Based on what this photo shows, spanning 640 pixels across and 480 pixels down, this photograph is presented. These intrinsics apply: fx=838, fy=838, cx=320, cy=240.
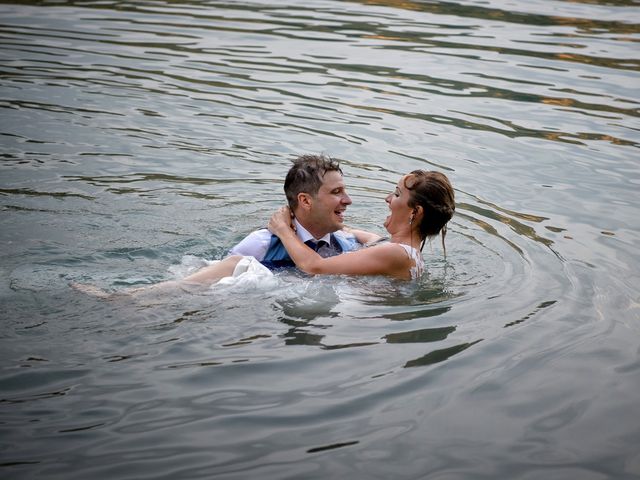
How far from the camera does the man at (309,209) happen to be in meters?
6.81

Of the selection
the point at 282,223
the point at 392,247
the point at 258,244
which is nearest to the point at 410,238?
the point at 392,247

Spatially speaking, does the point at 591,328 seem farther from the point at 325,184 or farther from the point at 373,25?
the point at 373,25

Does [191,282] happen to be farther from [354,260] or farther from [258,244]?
[354,260]

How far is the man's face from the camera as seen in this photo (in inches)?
267

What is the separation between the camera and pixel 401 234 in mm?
6875

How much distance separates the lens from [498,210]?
855 cm

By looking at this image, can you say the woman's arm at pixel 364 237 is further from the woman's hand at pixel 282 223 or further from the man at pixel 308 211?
the woman's hand at pixel 282 223

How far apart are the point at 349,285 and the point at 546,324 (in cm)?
152

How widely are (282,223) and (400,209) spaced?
0.97 metres

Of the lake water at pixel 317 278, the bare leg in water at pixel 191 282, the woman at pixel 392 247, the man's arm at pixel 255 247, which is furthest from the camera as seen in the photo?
the man's arm at pixel 255 247

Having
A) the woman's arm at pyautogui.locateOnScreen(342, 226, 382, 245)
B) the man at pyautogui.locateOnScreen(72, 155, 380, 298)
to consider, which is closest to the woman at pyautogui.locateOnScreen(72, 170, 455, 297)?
the man at pyautogui.locateOnScreen(72, 155, 380, 298)

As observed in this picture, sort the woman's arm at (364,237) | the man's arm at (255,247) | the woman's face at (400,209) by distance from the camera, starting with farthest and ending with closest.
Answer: the woman's arm at (364,237)
the man's arm at (255,247)
the woman's face at (400,209)

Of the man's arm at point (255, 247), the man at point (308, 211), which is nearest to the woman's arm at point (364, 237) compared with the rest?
the man at point (308, 211)

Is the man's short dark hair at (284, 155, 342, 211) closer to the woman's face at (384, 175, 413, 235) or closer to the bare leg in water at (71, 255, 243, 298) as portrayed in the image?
the woman's face at (384, 175, 413, 235)
